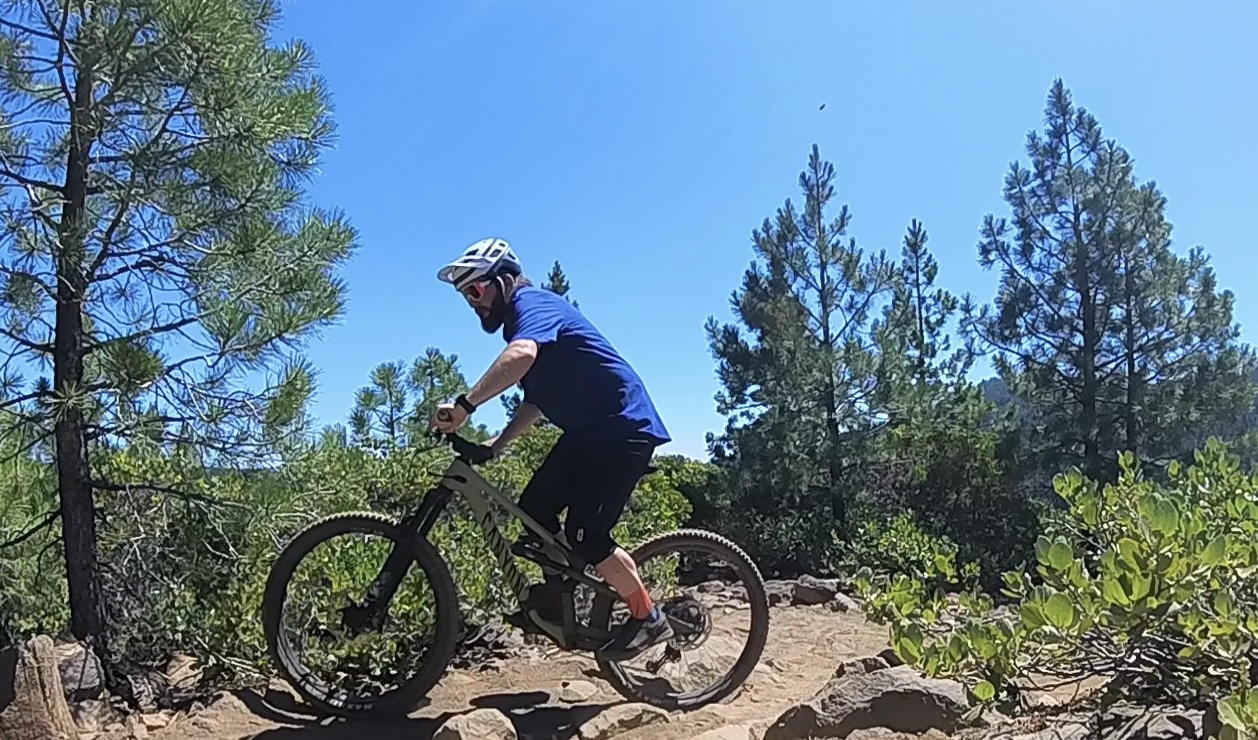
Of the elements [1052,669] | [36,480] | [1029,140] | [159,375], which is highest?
[1029,140]

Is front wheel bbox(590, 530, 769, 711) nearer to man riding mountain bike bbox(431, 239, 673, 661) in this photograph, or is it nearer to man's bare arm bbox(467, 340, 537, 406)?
man riding mountain bike bbox(431, 239, 673, 661)

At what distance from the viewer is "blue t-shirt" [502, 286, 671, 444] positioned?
3.33m

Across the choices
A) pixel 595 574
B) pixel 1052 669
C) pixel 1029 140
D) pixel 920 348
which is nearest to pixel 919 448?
pixel 920 348

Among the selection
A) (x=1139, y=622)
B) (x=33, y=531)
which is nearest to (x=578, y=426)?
(x=1139, y=622)

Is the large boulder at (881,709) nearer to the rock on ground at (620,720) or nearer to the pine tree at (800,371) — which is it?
the rock on ground at (620,720)

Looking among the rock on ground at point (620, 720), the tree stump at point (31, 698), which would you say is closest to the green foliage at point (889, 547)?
the rock on ground at point (620, 720)

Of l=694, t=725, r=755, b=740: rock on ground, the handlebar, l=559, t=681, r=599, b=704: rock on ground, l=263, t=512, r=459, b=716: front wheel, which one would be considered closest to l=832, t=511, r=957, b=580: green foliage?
l=559, t=681, r=599, b=704: rock on ground

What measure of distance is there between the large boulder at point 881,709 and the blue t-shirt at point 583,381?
1.05 m

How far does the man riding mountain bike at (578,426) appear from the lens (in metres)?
3.33

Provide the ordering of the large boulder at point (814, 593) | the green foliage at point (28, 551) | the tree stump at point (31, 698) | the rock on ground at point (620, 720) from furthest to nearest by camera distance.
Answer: the large boulder at point (814, 593) < the green foliage at point (28, 551) < the rock on ground at point (620, 720) < the tree stump at point (31, 698)

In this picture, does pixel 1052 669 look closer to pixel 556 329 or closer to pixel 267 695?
pixel 556 329

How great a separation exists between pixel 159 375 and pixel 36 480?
2.86 ft

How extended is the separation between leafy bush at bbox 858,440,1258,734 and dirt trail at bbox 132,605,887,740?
4.07ft

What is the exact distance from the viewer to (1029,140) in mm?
12039
